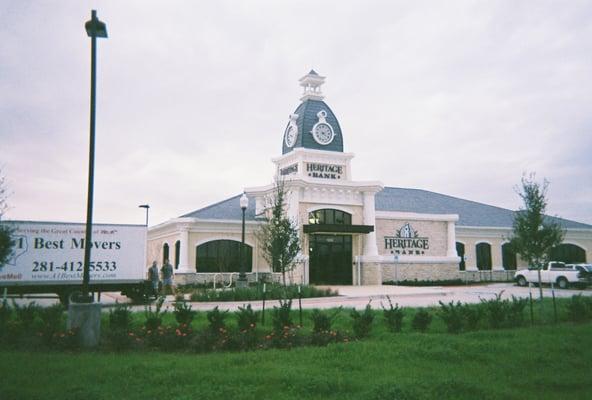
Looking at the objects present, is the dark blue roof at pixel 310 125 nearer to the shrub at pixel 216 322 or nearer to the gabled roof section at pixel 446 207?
the gabled roof section at pixel 446 207

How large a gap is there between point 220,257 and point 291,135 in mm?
9758

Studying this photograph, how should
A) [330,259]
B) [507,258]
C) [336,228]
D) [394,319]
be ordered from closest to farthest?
[394,319], [336,228], [330,259], [507,258]

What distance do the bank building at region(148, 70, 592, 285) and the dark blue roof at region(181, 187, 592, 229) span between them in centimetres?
20

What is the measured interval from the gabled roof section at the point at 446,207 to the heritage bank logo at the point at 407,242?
315cm

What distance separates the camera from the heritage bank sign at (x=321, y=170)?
35.0m

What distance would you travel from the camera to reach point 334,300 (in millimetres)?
22062

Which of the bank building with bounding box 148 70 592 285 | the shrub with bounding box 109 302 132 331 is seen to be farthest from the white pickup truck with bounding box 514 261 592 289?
the shrub with bounding box 109 302 132 331

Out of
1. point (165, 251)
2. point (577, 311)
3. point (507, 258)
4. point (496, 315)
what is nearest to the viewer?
point (496, 315)

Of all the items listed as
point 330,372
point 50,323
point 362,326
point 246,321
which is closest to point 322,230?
point 362,326

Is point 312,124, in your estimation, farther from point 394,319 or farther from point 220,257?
point 394,319

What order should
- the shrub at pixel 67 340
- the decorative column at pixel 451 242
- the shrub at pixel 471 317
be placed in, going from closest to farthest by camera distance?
1. the shrub at pixel 67 340
2. the shrub at pixel 471 317
3. the decorative column at pixel 451 242

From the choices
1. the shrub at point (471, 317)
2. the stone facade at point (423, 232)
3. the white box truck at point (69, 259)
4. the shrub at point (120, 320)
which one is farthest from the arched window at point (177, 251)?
the shrub at point (471, 317)

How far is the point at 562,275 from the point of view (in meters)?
32.5

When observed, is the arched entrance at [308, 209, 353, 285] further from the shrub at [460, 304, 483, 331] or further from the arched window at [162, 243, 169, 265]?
the shrub at [460, 304, 483, 331]
